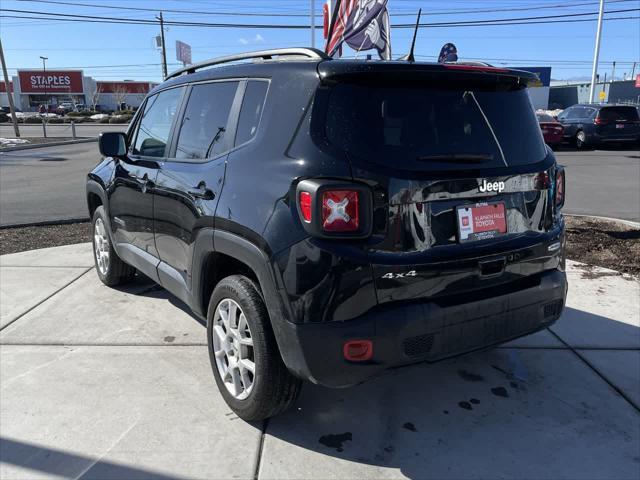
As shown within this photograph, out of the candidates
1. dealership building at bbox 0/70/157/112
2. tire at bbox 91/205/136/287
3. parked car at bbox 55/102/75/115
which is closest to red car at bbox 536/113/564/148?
Result: tire at bbox 91/205/136/287

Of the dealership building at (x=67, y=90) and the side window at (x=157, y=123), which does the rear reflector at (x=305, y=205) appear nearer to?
the side window at (x=157, y=123)

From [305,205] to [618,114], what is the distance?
820 inches

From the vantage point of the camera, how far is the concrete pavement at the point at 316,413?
2.70m

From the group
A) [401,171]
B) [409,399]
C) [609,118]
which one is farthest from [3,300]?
[609,118]

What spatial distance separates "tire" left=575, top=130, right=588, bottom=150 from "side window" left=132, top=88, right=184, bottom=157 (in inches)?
758

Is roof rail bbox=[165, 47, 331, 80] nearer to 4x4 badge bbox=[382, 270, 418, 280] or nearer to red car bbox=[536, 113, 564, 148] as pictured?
4x4 badge bbox=[382, 270, 418, 280]

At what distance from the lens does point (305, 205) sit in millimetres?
2383

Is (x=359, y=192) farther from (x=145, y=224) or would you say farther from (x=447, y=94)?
(x=145, y=224)

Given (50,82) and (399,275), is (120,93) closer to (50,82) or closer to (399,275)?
(50,82)

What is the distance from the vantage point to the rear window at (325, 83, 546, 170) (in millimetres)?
2445

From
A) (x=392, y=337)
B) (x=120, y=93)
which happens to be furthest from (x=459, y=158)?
(x=120, y=93)

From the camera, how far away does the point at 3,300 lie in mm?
4949

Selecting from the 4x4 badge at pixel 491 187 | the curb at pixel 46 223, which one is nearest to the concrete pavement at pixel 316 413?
the 4x4 badge at pixel 491 187

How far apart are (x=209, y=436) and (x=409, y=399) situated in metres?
1.21
